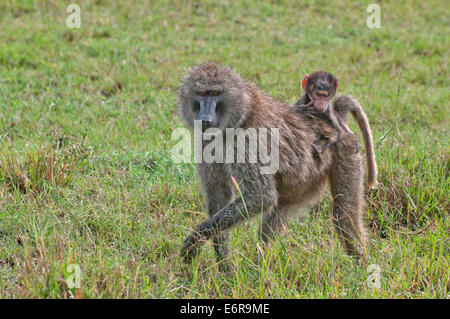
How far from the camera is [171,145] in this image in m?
4.91

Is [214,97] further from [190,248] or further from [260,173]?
[190,248]

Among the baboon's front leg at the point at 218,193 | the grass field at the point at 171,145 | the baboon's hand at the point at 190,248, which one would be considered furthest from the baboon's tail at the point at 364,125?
the baboon's hand at the point at 190,248

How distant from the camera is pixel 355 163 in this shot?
3469 millimetres

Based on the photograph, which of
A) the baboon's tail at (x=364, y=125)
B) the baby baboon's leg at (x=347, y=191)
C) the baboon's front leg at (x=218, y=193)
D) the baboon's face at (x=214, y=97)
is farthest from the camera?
the baboon's tail at (x=364, y=125)

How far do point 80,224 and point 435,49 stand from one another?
602 centimetres

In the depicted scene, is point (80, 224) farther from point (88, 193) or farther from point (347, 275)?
point (347, 275)

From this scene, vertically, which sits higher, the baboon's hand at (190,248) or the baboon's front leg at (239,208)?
the baboon's front leg at (239,208)

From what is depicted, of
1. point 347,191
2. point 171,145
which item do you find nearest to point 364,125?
point 347,191

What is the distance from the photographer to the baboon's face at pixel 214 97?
3014mm

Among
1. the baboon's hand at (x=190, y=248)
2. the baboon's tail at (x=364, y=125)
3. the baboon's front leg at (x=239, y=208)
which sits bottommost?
the baboon's hand at (x=190, y=248)

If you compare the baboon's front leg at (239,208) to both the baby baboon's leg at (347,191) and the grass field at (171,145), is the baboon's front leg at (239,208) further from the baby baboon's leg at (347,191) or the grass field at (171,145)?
the baby baboon's leg at (347,191)

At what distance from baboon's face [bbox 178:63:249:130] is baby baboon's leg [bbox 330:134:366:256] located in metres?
0.72

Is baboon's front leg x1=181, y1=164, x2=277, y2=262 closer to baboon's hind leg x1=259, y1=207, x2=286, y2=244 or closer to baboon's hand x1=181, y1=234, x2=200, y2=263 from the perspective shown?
baboon's hand x1=181, y1=234, x2=200, y2=263
